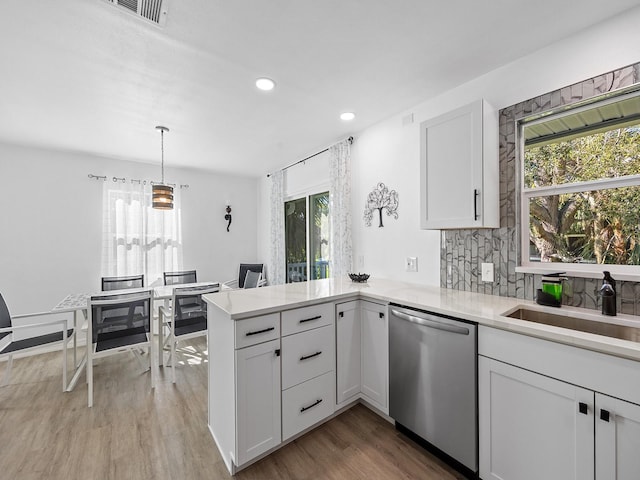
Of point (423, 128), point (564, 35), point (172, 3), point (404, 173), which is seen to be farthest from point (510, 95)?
point (172, 3)

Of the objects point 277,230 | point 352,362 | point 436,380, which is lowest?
point 352,362

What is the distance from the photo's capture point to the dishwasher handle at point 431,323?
150 cm

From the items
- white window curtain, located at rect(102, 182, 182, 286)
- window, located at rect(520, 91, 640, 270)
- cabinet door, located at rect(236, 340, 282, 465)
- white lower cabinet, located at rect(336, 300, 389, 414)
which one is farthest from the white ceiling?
cabinet door, located at rect(236, 340, 282, 465)

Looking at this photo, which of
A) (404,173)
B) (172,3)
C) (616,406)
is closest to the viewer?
(616,406)

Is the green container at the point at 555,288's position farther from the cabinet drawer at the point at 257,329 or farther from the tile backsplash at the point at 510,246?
the cabinet drawer at the point at 257,329

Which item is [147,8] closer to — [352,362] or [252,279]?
[352,362]

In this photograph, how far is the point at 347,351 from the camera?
2.07 meters

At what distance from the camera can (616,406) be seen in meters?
1.04

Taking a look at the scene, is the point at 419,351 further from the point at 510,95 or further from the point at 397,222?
the point at 510,95

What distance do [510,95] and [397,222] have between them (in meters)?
1.24

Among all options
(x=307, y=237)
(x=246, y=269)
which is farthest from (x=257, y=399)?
(x=246, y=269)

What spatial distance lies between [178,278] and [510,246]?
3709 millimetres

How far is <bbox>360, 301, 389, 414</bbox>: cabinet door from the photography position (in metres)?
1.96

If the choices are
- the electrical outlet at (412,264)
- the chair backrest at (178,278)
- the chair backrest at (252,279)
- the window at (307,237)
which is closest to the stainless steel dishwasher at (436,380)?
the electrical outlet at (412,264)
